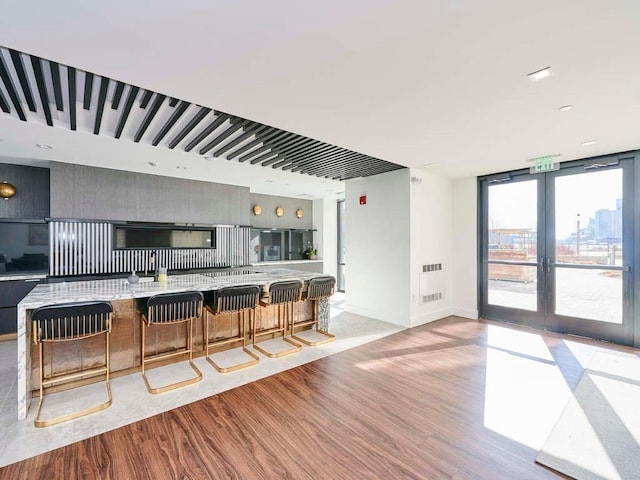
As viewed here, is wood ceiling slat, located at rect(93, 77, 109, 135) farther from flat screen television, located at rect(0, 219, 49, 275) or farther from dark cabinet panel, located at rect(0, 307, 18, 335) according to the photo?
dark cabinet panel, located at rect(0, 307, 18, 335)

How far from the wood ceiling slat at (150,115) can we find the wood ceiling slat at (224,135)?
728 mm

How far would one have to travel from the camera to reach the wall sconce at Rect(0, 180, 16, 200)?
15.2ft

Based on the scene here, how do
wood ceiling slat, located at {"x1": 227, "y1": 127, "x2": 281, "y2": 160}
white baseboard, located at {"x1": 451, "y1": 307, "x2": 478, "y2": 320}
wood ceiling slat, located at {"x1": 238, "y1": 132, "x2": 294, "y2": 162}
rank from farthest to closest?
white baseboard, located at {"x1": 451, "y1": 307, "x2": 478, "y2": 320}
wood ceiling slat, located at {"x1": 238, "y1": 132, "x2": 294, "y2": 162}
wood ceiling slat, located at {"x1": 227, "y1": 127, "x2": 281, "y2": 160}

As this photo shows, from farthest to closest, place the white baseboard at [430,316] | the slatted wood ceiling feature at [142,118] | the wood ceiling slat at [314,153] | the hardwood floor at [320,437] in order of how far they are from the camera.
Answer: the white baseboard at [430,316]
the wood ceiling slat at [314,153]
the slatted wood ceiling feature at [142,118]
the hardwood floor at [320,437]

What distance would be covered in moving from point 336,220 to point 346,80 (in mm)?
6437

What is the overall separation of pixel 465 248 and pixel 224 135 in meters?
4.67

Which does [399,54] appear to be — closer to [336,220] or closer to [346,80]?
[346,80]

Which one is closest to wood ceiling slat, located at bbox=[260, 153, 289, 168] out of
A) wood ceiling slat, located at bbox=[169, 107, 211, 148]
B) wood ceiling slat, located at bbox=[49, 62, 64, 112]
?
wood ceiling slat, located at bbox=[169, 107, 211, 148]

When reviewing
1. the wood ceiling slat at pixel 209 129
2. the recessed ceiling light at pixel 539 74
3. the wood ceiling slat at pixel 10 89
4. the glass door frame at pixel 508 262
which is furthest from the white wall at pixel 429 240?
the wood ceiling slat at pixel 10 89

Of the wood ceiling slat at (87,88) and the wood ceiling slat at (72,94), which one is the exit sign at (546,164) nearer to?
the wood ceiling slat at (87,88)

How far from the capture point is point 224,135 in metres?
3.58

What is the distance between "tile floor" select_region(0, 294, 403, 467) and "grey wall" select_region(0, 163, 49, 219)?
204 centimetres

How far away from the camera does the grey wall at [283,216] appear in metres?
7.71

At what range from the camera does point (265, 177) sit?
579cm
